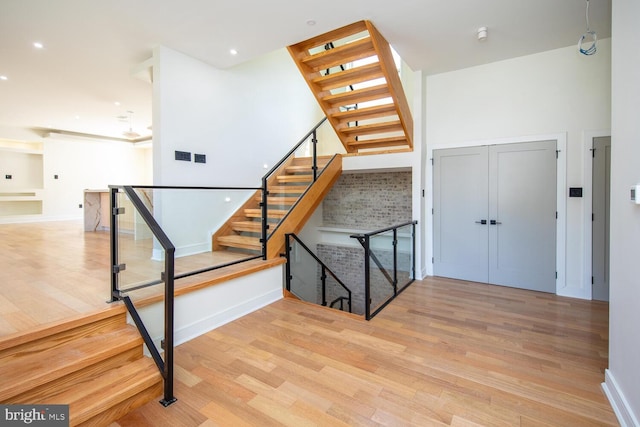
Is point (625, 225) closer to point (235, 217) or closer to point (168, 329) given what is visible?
point (168, 329)

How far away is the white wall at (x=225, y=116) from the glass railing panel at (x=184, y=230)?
0.61 metres

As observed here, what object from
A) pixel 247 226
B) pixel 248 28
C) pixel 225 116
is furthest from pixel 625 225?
pixel 225 116

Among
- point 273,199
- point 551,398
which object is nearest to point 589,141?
point 551,398

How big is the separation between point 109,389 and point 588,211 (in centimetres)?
530

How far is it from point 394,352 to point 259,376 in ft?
3.75

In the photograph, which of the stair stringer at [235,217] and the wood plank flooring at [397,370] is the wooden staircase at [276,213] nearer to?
the stair stringer at [235,217]

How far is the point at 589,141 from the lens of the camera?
12.9 ft

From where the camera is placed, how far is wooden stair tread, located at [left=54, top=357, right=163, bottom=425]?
1786mm

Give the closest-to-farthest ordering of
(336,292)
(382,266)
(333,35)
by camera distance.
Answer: (333,35) → (382,266) → (336,292)

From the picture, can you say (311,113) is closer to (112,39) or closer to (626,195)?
(112,39)

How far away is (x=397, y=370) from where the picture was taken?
2375 millimetres

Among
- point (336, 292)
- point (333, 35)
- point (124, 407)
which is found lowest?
point (336, 292)

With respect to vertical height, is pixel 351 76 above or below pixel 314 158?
above

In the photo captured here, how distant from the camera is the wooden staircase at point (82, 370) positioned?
1770 mm
